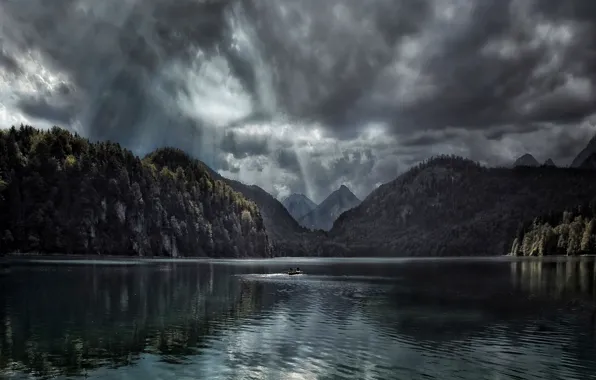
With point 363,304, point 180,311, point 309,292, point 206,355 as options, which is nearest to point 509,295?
point 363,304

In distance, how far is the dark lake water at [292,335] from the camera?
37094 mm

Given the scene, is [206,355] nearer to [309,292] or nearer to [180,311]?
[180,311]

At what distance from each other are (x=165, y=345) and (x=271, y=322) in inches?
672

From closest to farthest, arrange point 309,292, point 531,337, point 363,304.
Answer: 1. point 531,337
2. point 363,304
3. point 309,292

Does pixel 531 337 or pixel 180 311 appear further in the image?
pixel 180 311

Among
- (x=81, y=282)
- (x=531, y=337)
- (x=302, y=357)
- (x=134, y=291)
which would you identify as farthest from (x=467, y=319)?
(x=81, y=282)

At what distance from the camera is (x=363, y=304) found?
77312mm

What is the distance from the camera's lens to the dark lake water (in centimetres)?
3709

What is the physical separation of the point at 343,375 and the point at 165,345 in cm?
1918

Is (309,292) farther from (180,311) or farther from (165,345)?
(165,345)

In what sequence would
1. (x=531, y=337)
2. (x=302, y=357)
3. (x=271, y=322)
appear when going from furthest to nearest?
(x=271, y=322), (x=531, y=337), (x=302, y=357)

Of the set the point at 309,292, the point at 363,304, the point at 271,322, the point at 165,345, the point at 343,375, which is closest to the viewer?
the point at 343,375

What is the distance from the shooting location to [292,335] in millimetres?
51062

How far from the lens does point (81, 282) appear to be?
104625mm
